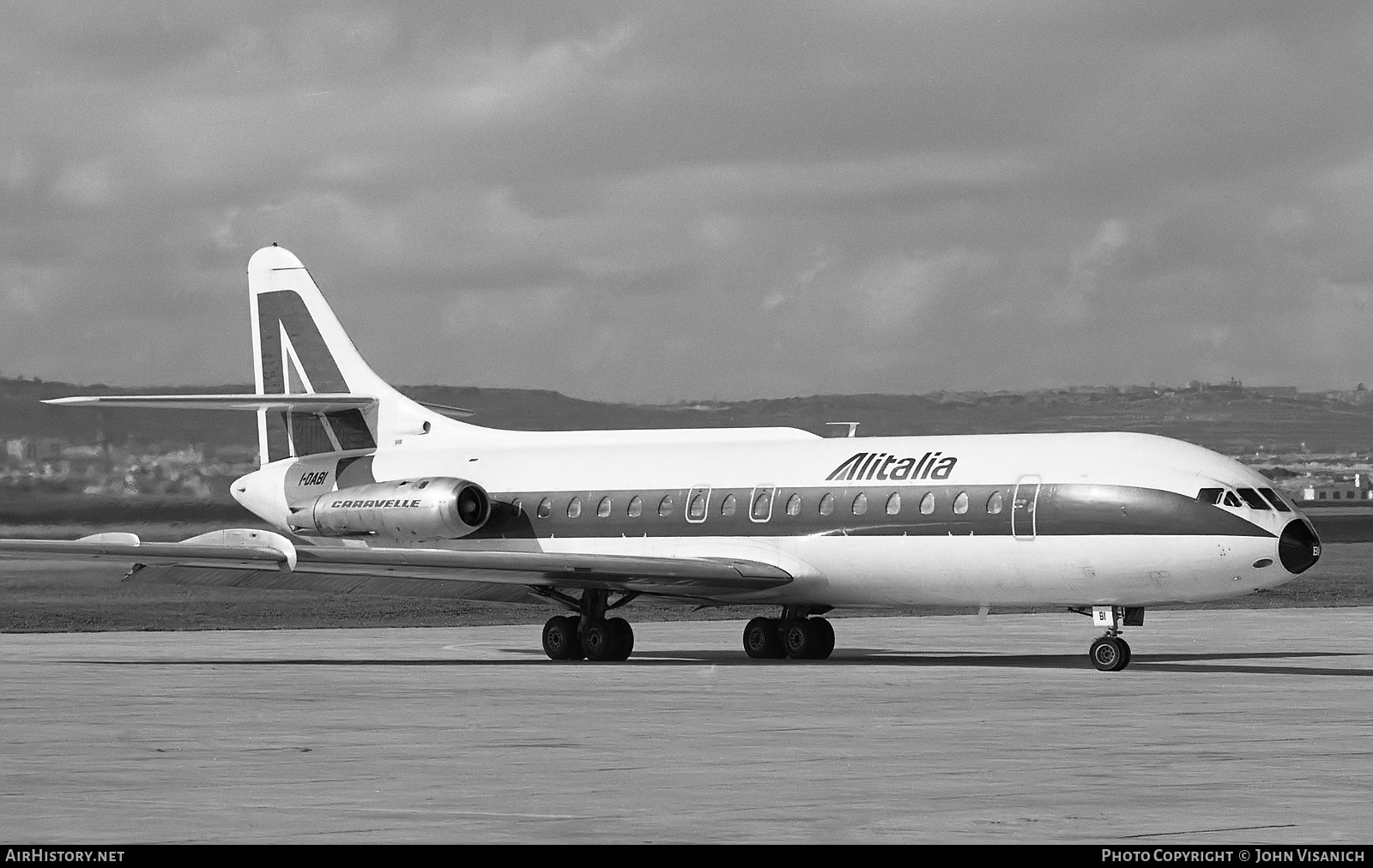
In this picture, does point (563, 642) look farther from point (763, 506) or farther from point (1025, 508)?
point (1025, 508)

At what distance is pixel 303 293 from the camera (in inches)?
1747

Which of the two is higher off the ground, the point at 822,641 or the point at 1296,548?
the point at 822,641

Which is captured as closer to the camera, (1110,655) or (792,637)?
(1110,655)

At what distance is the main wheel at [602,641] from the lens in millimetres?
36875

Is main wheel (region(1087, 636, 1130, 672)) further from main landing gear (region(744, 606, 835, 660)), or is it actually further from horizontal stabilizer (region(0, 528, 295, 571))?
horizontal stabilizer (region(0, 528, 295, 571))

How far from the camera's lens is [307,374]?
44062mm

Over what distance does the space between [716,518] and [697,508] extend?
1.55 ft

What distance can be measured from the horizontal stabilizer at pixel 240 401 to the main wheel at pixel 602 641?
7.94 meters

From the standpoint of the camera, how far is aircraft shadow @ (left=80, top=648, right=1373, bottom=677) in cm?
3362

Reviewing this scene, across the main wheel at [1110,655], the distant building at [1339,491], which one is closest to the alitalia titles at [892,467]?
the main wheel at [1110,655]

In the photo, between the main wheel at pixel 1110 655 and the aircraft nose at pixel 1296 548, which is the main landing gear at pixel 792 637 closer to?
the main wheel at pixel 1110 655

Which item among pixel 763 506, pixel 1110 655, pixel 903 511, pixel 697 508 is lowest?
pixel 1110 655

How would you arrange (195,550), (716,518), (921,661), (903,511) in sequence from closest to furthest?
(195,550), (903,511), (921,661), (716,518)

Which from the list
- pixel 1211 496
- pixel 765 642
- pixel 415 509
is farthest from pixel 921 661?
pixel 415 509
